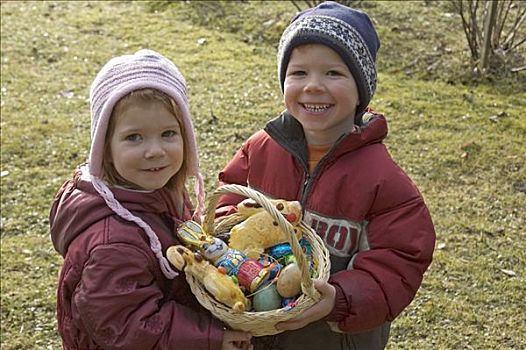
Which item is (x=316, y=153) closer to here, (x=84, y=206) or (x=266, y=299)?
(x=266, y=299)

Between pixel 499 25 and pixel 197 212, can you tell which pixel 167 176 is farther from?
pixel 499 25

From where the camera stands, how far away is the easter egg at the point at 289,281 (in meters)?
2.36

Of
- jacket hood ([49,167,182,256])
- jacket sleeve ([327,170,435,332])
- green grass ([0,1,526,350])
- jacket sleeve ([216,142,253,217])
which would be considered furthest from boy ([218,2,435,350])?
green grass ([0,1,526,350])

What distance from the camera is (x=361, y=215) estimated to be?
2.60 meters

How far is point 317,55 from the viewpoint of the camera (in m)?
2.61

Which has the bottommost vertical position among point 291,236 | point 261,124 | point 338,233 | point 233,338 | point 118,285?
point 261,124

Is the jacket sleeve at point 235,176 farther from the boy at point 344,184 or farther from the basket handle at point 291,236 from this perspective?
the basket handle at point 291,236

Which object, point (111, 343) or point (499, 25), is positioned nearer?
point (111, 343)

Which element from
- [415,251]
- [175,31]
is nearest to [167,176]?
[415,251]

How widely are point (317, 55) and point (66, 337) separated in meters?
1.19

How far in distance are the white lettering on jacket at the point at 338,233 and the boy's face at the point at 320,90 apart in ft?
0.99

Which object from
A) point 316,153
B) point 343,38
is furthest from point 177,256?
point 343,38

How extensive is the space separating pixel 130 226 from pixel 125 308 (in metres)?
0.25

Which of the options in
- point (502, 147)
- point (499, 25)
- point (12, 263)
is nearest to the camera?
point (12, 263)
